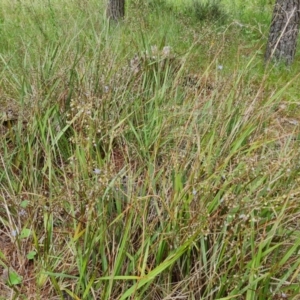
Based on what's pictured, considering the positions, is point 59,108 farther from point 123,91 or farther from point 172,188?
point 172,188

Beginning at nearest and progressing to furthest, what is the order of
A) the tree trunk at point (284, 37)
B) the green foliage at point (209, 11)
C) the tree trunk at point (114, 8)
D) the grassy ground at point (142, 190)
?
the grassy ground at point (142, 190)
the tree trunk at point (284, 37)
the tree trunk at point (114, 8)
the green foliage at point (209, 11)

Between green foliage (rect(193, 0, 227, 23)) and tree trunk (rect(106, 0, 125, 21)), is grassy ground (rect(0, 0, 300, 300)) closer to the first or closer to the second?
tree trunk (rect(106, 0, 125, 21))

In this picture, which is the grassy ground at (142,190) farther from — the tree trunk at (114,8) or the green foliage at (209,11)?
the green foliage at (209,11)

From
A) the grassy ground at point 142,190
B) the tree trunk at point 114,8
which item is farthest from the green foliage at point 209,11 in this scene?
the grassy ground at point 142,190

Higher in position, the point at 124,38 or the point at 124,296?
the point at 124,38

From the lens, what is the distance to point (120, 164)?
2.34m

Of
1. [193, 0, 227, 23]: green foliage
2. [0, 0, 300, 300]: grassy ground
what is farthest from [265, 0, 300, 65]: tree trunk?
[0, 0, 300, 300]: grassy ground

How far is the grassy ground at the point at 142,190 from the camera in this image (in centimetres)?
→ 155

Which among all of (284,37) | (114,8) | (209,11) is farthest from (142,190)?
(209,11)

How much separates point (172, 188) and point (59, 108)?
1.00 metres

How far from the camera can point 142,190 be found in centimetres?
182

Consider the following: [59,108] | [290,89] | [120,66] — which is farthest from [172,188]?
[290,89]

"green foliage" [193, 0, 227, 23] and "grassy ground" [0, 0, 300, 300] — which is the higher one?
"grassy ground" [0, 0, 300, 300]

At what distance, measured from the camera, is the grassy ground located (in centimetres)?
155
